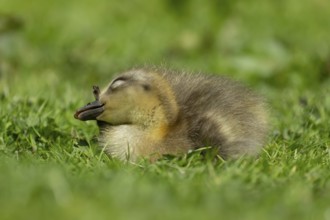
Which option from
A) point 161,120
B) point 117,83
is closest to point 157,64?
point 117,83

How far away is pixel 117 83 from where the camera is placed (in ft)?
16.4

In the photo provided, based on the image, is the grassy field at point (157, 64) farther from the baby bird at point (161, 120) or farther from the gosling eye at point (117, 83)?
the gosling eye at point (117, 83)

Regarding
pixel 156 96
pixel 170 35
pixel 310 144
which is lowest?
pixel 170 35

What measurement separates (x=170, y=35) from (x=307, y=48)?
6.09ft

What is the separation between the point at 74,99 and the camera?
688 centimetres

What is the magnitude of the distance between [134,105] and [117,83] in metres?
0.16

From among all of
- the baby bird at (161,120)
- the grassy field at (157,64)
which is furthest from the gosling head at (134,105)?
the grassy field at (157,64)

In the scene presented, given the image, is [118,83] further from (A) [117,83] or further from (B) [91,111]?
(B) [91,111]

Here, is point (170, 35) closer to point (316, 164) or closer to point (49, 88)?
point (49, 88)

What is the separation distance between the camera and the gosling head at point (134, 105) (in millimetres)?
4914

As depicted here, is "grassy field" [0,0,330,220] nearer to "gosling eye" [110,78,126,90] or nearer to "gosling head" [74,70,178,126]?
"gosling head" [74,70,178,126]

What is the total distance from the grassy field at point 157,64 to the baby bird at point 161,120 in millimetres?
140

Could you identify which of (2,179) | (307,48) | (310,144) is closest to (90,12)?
(307,48)

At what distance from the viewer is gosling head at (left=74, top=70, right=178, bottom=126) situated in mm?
4914
